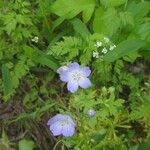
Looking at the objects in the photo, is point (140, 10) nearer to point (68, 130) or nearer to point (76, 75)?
point (76, 75)

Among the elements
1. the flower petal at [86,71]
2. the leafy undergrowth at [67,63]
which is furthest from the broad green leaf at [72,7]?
the flower petal at [86,71]

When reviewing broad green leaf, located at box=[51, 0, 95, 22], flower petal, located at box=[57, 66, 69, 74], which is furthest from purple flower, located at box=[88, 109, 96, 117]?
broad green leaf, located at box=[51, 0, 95, 22]

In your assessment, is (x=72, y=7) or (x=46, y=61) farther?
(x=72, y=7)

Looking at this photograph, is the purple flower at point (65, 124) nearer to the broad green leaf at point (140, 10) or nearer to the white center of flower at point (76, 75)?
the white center of flower at point (76, 75)

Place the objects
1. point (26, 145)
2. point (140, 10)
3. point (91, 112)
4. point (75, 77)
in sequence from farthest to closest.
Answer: point (140, 10), point (26, 145), point (75, 77), point (91, 112)

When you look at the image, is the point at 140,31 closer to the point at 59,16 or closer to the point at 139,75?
the point at 139,75

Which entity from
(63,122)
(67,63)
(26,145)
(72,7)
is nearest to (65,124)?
(63,122)

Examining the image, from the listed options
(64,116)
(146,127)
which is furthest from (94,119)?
(146,127)
